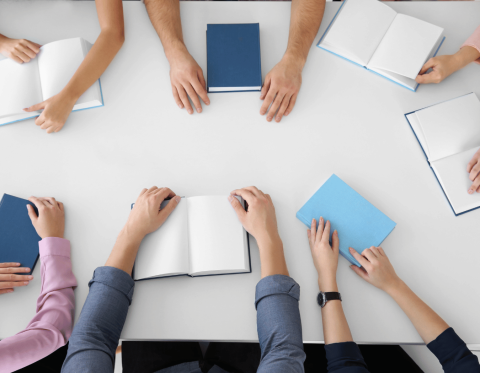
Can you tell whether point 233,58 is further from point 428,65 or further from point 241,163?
point 428,65

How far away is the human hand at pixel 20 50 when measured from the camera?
901 millimetres

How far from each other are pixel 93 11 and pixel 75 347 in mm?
1026

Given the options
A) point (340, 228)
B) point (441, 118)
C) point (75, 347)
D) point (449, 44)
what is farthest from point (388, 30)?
point (75, 347)

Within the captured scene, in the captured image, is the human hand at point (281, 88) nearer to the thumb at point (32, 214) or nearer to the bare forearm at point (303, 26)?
the bare forearm at point (303, 26)

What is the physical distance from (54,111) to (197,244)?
0.58 m

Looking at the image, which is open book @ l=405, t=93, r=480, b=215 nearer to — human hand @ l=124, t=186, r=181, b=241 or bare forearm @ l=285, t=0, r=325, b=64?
bare forearm @ l=285, t=0, r=325, b=64

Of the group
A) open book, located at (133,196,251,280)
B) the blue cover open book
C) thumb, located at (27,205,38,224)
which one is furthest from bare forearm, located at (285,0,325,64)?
thumb, located at (27,205,38,224)

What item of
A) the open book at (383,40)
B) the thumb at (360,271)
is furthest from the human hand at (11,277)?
the open book at (383,40)

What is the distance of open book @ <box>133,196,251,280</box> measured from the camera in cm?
74

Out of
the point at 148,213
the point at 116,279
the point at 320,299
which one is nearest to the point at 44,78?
the point at 148,213

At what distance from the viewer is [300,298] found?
2.46 feet

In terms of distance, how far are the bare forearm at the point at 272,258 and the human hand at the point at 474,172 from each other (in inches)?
21.4

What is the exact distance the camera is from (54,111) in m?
0.87

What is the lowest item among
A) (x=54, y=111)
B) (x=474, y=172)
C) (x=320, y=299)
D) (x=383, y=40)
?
(x=320, y=299)
